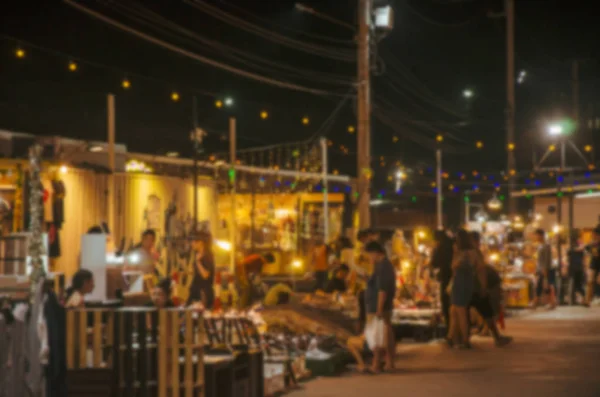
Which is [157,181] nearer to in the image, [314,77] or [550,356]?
[550,356]

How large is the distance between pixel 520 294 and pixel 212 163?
833 cm

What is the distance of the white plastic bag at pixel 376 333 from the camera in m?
13.7

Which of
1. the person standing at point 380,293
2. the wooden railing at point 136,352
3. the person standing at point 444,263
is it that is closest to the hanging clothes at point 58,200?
the person standing at point 444,263

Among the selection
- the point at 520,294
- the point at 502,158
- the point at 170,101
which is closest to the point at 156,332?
the point at 520,294

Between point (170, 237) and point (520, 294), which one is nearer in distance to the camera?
point (170, 237)

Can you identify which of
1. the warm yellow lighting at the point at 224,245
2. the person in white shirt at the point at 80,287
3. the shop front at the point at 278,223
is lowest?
the person in white shirt at the point at 80,287

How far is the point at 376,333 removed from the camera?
13.8m

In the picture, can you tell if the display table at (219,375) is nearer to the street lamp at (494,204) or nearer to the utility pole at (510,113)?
the utility pole at (510,113)

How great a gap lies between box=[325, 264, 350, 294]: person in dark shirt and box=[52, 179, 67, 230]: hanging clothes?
4.93 metres

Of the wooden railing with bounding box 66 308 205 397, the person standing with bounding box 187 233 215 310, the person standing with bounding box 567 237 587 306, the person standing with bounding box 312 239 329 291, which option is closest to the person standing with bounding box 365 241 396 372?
the person standing with bounding box 187 233 215 310

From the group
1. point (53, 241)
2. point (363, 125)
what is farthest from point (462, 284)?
point (363, 125)

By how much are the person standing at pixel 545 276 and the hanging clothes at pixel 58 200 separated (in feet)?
39.4

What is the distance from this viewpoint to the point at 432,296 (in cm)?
2197

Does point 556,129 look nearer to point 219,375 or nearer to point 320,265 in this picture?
point 320,265
